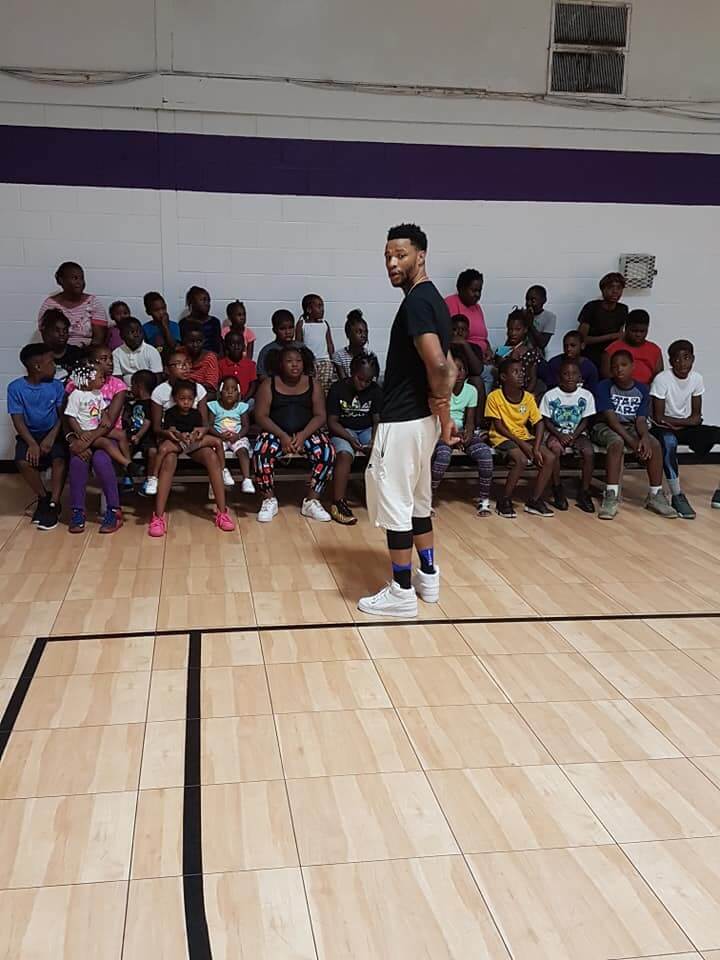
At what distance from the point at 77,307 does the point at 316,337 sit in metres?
1.73

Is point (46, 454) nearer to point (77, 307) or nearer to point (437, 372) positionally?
point (77, 307)

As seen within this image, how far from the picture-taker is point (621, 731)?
9.41ft

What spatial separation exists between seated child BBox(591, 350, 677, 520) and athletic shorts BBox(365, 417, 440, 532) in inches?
91.4

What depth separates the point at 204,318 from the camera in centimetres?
630

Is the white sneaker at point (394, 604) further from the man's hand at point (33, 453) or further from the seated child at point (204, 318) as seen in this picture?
the seated child at point (204, 318)

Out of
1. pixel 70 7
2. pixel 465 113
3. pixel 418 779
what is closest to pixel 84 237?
pixel 70 7

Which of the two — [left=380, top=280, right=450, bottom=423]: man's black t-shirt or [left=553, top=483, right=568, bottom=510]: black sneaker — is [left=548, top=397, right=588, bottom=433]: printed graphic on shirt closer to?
[left=553, top=483, right=568, bottom=510]: black sneaker

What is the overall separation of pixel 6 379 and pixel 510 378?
3.78 m

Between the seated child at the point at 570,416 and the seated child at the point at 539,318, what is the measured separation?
89 centimetres

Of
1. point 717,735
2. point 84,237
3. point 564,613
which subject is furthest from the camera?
point 84,237

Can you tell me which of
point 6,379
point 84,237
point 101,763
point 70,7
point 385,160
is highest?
point 70,7

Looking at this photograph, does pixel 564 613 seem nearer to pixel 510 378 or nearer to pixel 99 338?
pixel 510 378

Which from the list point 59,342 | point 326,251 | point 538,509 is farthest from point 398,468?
point 326,251

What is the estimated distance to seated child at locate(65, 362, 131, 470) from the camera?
16.8 ft
